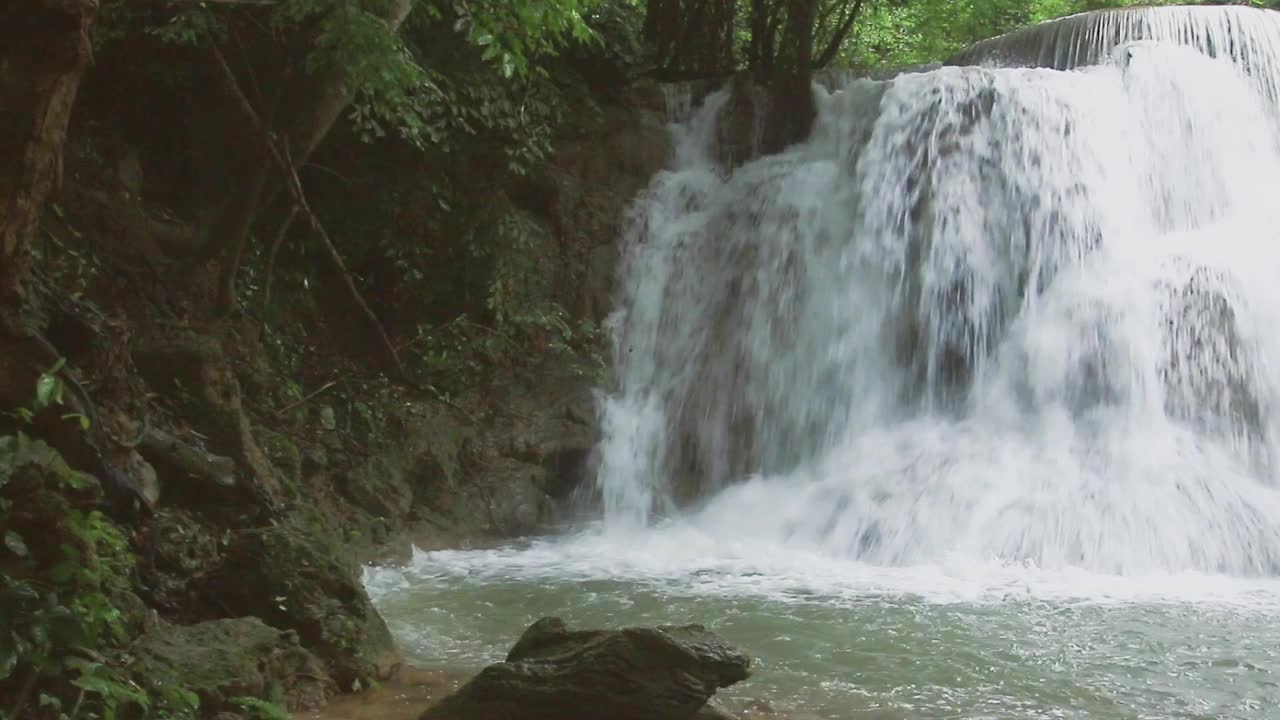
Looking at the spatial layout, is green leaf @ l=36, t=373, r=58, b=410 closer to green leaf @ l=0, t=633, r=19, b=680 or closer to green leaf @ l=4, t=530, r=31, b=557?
green leaf @ l=4, t=530, r=31, b=557

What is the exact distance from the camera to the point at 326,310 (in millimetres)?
9672

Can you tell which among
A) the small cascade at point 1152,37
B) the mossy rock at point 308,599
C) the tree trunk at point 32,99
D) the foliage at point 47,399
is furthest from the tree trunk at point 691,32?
the foliage at point 47,399

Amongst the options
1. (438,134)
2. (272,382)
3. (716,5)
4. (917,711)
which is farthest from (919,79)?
(917,711)

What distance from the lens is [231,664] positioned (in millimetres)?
3885

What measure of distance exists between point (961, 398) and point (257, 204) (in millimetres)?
5646

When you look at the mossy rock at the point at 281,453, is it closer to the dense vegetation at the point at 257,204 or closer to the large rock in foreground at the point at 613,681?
the dense vegetation at the point at 257,204

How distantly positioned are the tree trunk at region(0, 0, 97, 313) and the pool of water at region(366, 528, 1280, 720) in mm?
2513

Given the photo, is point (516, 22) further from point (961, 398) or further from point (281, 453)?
point (961, 398)

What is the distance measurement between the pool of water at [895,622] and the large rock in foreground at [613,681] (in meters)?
0.65

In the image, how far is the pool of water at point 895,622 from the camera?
15.5 ft

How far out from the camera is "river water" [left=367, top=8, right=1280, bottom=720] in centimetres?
604

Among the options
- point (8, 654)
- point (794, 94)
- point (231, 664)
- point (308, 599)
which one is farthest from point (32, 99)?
point (794, 94)

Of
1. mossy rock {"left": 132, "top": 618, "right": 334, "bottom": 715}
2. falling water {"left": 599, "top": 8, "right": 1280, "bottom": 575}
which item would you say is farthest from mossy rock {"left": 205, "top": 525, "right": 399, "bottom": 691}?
falling water {"left": 599, "top": 8, "right": 1280, "bottom": 575}

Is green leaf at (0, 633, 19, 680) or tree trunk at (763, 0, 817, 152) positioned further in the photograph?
tree trunk at (763, 0, 817, 152)
